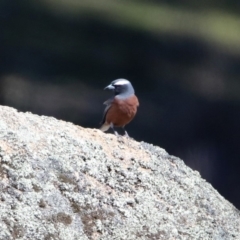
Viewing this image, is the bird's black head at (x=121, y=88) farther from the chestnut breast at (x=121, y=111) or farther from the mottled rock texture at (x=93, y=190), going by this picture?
the mottled rock texture at (x=93, y=190)

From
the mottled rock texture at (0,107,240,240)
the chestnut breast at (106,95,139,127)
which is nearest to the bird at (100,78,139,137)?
the chestnut breast at (106,95,139,127)

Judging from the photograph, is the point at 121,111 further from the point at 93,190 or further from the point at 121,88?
the point at 93,190

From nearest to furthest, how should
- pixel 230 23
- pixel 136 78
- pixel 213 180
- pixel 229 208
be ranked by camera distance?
pixel 229 208 < pixel 213 180 < pixel 136 78 < pixel 230 23

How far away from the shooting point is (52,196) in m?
3.81

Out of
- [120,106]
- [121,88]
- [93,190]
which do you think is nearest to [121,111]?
[120,106]

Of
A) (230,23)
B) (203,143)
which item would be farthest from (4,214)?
(230,23)

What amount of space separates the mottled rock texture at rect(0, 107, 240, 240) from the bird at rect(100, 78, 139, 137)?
235 centimetres

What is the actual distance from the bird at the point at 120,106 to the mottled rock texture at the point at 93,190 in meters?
2.35

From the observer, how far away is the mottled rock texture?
3.71 metres

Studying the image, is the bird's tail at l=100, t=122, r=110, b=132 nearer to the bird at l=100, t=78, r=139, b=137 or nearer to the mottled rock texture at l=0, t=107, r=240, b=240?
the bird at l=100, t=78, r=139, b=137

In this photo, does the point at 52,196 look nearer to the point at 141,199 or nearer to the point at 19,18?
the point at 141,199

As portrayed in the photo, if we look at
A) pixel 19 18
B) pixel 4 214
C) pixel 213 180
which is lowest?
pixel 4 214

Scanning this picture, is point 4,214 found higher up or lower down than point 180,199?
lower down

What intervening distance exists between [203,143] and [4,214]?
5.65m
